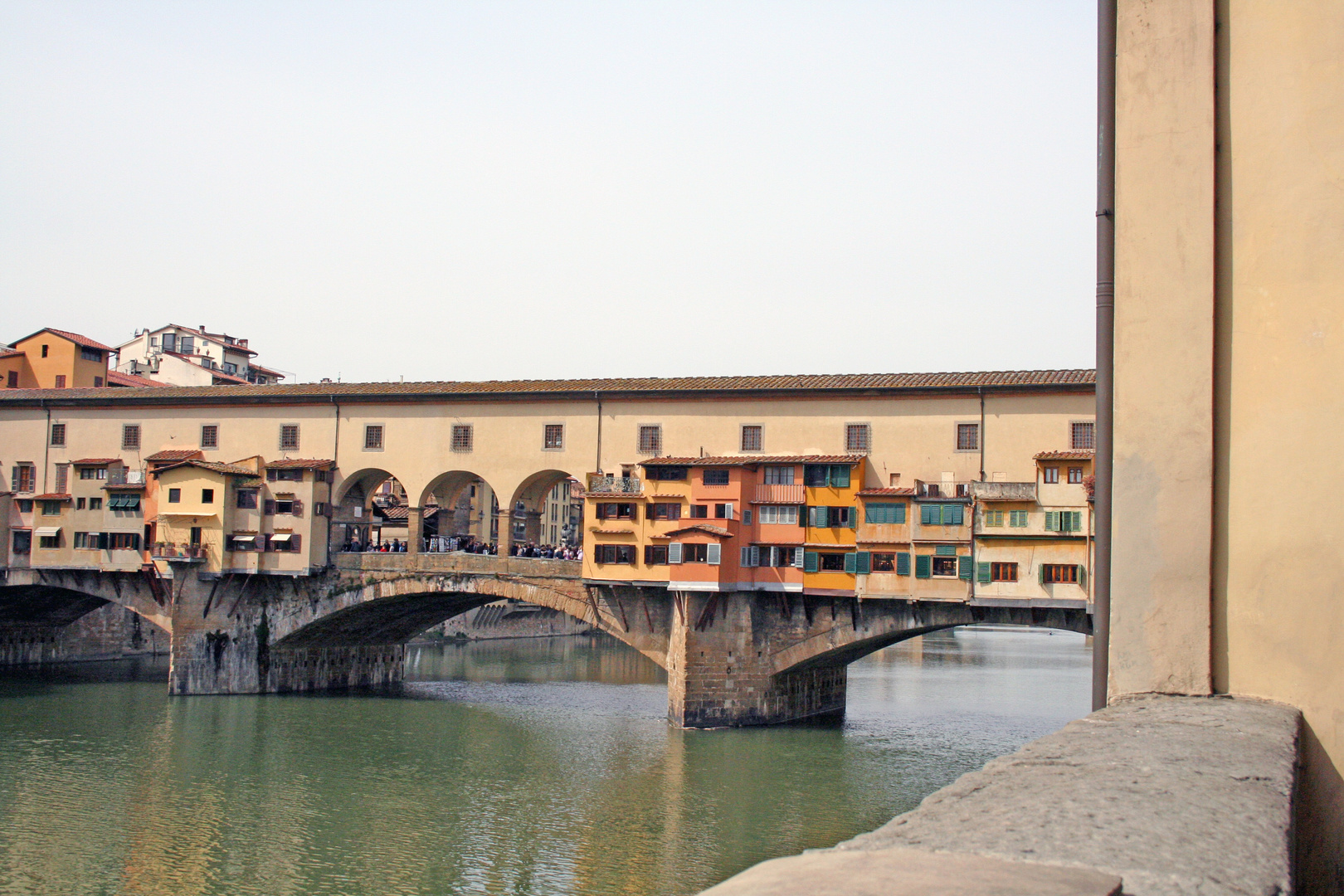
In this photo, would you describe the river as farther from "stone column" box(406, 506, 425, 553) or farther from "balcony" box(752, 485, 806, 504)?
"balcony" box(752, 485, 806, 504)

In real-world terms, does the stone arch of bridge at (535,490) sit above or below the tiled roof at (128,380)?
below

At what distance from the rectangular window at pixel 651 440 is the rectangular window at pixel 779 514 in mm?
3900

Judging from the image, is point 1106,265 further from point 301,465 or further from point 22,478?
point 22,478

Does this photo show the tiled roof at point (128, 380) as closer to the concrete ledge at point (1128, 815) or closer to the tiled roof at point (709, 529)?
the tiled roof at point (709, 529)

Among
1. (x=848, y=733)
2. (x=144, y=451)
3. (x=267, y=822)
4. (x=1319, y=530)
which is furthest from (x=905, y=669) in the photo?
(x=1319, y=530)

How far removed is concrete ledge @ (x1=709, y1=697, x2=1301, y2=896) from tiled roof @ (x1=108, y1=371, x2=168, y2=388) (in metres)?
61.8

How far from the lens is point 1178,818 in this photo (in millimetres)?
3934

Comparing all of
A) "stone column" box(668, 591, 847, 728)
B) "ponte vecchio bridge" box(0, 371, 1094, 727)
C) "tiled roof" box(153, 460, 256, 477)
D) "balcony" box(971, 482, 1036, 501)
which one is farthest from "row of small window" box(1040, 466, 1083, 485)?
"tiled roof" box(153, 460, 256, 477)

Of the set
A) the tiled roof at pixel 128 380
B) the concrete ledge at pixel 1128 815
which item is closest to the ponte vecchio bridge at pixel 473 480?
the tiled roof at pixel 128 380

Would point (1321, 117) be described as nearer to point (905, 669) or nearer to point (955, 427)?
point (955, 427)

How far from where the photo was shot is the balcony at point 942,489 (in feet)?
106

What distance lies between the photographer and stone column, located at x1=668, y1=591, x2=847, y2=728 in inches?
1292

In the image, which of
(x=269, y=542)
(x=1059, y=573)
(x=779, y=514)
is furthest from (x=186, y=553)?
(x=1059, y=573)

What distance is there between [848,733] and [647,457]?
9669 millimetres
